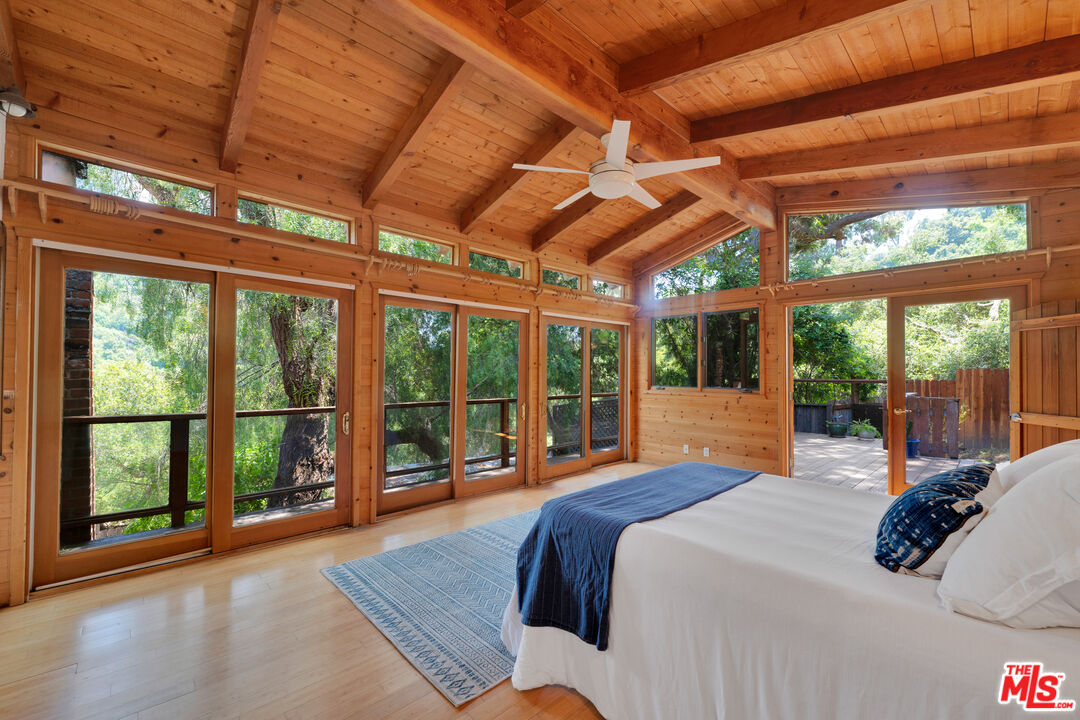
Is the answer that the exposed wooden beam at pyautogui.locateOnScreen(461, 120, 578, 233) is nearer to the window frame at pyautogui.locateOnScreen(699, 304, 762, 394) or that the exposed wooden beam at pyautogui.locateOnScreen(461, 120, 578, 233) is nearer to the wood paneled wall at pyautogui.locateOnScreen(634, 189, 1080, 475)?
the wood paneled wall at pyautogui.locateOnScreen(634, 189, 1080, 475)

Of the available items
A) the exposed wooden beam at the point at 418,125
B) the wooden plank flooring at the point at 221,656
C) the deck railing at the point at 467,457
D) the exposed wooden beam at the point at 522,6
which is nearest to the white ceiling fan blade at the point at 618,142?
the exposed wooden beam at the point at 522,6

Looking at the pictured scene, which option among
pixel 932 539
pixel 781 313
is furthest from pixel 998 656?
pixel 781 313

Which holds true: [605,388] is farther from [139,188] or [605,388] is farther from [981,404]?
[139,188]

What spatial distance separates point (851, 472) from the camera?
537 centimetres

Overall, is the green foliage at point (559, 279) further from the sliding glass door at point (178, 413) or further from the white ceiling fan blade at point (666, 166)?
the white ceiling fan blade at point (666, 166)

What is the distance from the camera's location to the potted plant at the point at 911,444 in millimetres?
4283

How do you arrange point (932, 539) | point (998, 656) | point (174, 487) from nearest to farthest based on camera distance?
point (998, 656) → point (932, 539) → point (174, 487)

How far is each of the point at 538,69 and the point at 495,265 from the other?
2.52 metres

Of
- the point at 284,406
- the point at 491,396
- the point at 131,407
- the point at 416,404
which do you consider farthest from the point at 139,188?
the point at 491,396

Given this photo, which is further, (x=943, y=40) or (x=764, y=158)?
(x=764, y=158)

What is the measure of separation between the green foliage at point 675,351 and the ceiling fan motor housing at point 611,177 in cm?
370

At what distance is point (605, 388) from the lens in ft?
20.7

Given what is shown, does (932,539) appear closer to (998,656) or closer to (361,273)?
(998,656)

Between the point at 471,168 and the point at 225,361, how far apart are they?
251 centimetres
